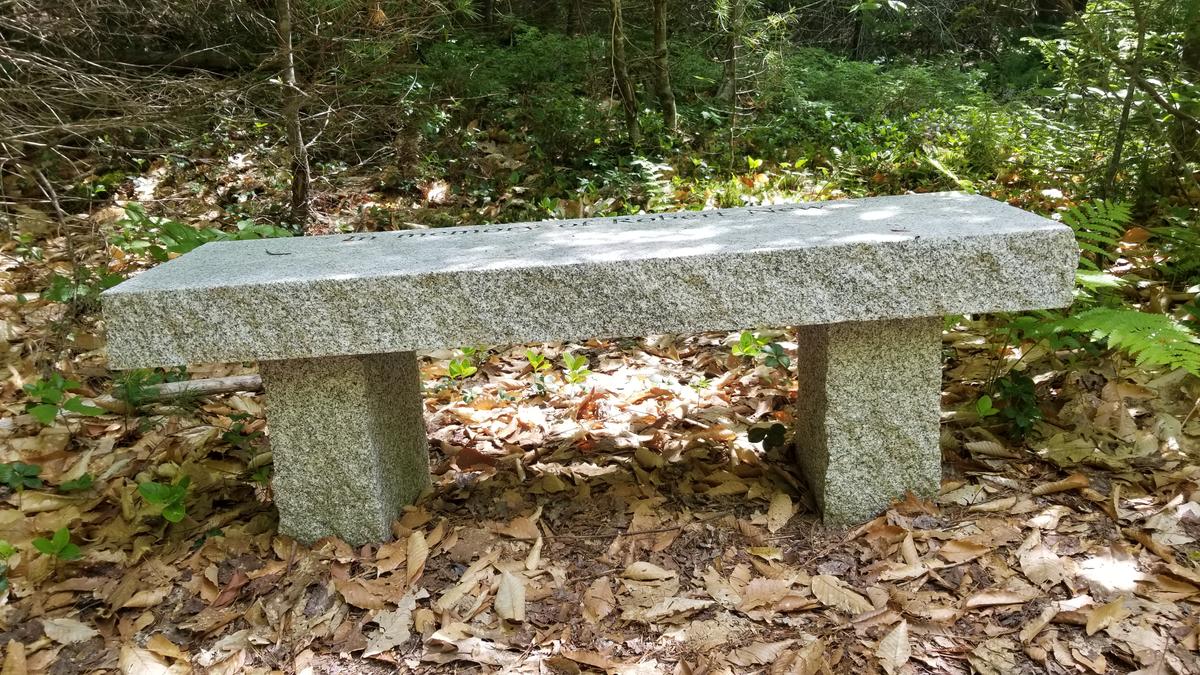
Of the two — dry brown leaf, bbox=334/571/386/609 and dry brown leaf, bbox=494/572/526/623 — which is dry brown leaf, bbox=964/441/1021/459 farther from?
dry brown leaf, bbox=334/571/386/609

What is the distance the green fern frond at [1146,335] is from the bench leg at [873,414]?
0.54 m

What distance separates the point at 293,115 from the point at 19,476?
2782 millimetres

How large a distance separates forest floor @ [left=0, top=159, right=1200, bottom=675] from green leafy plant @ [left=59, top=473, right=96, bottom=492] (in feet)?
0.06

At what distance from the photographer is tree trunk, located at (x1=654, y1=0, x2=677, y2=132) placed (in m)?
6.34

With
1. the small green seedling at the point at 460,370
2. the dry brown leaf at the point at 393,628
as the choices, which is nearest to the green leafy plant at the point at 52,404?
the dry brown leaf at the point at 393,628

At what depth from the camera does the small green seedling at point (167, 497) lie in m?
2.56

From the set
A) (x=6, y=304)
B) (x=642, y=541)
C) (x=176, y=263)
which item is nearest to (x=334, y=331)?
(x=176, y=263)

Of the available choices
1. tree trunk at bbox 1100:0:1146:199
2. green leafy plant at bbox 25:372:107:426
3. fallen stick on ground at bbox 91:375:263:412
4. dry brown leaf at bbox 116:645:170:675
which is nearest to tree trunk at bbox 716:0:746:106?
tree trunk at bbox 1100:0:1146:199

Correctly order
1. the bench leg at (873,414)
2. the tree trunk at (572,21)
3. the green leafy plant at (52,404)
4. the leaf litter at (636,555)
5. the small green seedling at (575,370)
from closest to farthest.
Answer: the leaf litter at (636,555), the bench leg at (873,414), the green leafy plant at (52,404), the small green seedling at (575,370), the tree trunk at (572,21)

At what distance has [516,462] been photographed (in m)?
3.12

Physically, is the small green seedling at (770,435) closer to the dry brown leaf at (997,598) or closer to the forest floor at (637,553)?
the forest floor at (637,553)

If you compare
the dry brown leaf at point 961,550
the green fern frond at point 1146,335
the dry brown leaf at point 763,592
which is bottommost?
the dry brown leaf at point 763,592

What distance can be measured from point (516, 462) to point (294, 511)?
0.84 m

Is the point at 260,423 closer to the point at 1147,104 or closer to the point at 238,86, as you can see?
the point at 238,86
